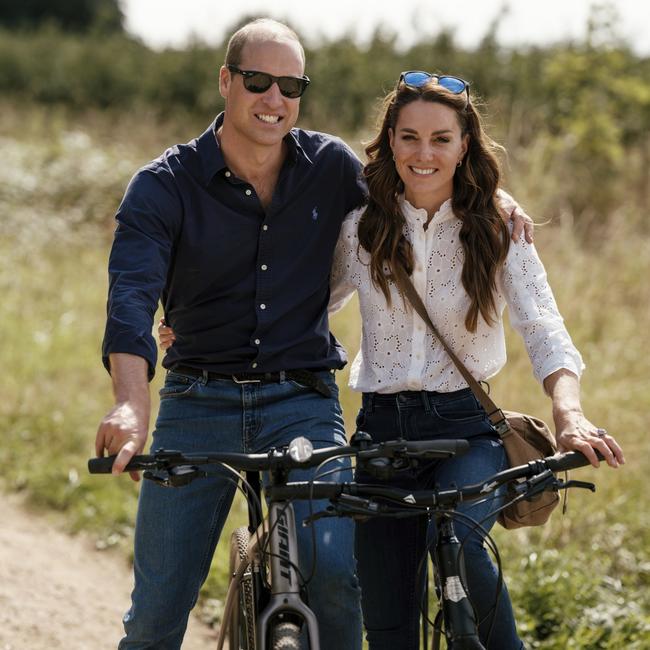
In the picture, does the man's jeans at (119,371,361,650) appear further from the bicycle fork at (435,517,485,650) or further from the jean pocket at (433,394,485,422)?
the bicycle fork at (435,517,485,650)

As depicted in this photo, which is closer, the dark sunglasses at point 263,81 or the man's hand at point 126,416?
the man's hand at point 126,416

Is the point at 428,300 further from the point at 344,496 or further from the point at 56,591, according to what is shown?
the point at 56,591

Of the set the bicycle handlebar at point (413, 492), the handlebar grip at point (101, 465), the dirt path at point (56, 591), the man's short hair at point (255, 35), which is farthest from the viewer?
the dirt path at point (56, 591)

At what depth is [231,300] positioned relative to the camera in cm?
381

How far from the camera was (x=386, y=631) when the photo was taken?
391cm

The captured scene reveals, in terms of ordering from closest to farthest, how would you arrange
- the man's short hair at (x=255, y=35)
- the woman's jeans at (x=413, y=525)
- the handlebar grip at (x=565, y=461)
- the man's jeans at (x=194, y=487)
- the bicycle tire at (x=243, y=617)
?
the handlebar grip at (x=565, y=461) < the bicycle tire at (x=243, y=617) < the woman's jeans at (x=413, y=525) < the man's jeans at (x=194, y=487) < the man's short hair at (x=255, y=35)

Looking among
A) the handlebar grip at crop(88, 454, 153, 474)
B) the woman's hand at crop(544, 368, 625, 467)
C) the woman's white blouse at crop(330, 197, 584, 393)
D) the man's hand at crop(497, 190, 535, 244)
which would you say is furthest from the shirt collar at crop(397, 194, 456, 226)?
the handlebar grip at crop(88, 454, 153, 474)

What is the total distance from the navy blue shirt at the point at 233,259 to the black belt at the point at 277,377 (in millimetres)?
22

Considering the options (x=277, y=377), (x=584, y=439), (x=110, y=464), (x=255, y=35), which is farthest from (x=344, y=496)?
(x=255, y=35)

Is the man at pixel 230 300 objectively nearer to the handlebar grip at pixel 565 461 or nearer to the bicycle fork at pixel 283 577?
the bicycle fork at pixel 283 577

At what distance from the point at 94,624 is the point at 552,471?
11.3 ft

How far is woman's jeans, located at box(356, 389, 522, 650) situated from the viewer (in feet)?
11.8

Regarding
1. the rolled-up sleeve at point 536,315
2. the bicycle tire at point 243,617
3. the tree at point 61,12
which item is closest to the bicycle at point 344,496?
the bicycle tire at point 243,617

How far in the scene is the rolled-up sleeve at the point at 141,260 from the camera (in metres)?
3.30
